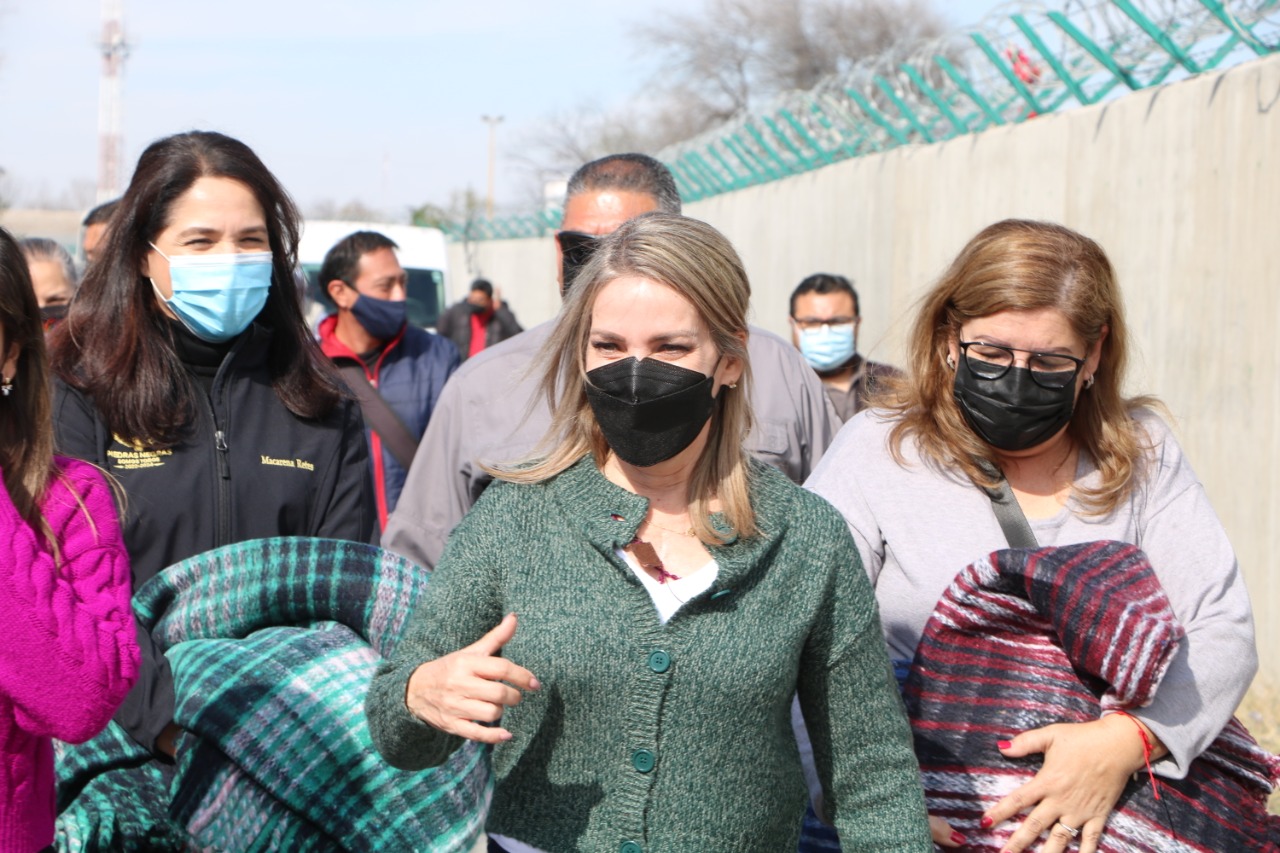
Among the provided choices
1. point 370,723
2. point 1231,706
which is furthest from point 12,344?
point 1231,706

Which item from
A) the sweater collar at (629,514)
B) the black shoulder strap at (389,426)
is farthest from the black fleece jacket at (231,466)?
the black shoulder strap at (389,426)

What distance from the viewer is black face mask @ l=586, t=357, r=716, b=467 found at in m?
2.38

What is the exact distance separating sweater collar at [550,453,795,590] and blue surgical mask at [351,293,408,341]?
4417mm

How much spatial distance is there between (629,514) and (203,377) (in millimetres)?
1530

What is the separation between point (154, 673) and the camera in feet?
8.71

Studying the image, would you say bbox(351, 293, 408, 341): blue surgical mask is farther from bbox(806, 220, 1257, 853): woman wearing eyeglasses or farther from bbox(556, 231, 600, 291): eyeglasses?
bbox(806, 220, 1257, 853): woman wearing eyeglasses

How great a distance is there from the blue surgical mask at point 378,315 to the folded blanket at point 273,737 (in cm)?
402

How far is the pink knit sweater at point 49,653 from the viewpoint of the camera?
2189mm

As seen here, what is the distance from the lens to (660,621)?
2307mm

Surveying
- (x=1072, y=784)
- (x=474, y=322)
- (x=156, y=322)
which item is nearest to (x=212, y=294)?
(x=156, y=322)

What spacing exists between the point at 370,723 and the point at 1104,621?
1.27m

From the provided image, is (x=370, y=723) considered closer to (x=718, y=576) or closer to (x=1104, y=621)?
(x=718, y=576)

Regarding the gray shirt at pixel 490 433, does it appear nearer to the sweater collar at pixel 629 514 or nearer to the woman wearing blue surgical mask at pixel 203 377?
the woman wearing blue surgical mask at pixel 203 377

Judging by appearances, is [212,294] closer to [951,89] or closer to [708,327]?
[708,327]
